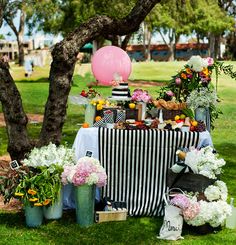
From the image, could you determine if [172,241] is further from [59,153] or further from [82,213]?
[59,153]

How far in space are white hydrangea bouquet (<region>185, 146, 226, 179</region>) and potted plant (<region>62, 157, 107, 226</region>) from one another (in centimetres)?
94

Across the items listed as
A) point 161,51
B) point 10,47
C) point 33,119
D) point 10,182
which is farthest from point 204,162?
point 161,51

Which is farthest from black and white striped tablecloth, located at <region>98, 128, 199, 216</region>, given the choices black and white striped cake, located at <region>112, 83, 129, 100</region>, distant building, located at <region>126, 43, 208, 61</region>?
distant building, located at <region>126, 43, 208, 61</region>

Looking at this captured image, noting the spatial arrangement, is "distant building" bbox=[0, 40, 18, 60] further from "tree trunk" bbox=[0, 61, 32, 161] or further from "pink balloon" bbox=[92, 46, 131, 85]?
"tree trunk" bbox=[0, 61, 32, 161]

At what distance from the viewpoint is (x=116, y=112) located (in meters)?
6.86

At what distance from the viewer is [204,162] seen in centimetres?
599

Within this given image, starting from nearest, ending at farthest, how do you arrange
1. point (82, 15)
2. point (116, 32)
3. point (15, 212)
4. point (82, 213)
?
1. point (82, 213)
2. point (15, 212)
3. point (116, 32)
4. point (82, 15)

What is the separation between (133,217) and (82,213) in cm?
69

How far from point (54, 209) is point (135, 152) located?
1.11m

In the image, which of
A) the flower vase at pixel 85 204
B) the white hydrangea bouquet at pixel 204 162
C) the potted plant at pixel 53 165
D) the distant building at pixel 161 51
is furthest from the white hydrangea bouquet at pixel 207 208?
the distant building at pixel 161 51

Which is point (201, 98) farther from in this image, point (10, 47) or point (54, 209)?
point (10, 47)

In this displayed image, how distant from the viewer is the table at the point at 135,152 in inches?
250

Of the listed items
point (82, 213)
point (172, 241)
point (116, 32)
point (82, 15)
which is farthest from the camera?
point (82, 15)

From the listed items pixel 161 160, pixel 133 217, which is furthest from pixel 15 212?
pixel 161 160
